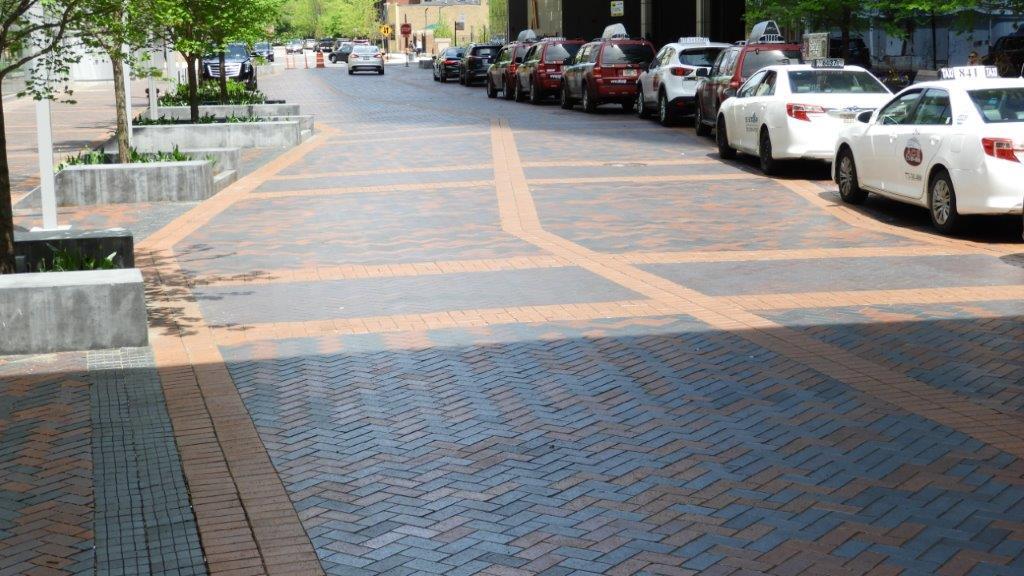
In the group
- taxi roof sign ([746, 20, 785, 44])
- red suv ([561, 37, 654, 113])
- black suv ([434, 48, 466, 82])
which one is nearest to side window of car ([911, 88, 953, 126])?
taxi roof sign ([746, 20, 785, 44])

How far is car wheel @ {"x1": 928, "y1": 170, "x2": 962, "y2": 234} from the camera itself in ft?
42.5

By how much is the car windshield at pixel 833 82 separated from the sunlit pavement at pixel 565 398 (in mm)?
4179

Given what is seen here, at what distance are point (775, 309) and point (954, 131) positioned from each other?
428cm

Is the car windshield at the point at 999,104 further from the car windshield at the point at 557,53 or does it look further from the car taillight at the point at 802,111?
the car windshield at the point at 557,53

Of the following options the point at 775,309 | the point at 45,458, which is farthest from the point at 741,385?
the point at 45,458

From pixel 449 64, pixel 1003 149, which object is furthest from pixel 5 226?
pixel 449 64

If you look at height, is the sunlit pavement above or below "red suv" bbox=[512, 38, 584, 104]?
below

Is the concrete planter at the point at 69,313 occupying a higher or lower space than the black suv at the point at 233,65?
lower

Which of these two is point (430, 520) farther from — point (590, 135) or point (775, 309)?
point (590, 135)

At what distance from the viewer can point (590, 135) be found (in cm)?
2547

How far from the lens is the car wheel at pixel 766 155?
1836cm

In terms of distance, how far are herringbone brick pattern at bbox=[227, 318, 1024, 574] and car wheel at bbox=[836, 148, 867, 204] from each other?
7.17 metres

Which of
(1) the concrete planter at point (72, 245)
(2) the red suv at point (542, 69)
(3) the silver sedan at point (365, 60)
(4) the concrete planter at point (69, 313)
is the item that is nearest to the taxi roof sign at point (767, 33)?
(2) the red suv at point (542, 69)

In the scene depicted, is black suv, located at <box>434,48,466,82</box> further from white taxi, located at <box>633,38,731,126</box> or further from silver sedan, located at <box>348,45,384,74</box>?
white taxi, located at <box>633,38,731,126</box>
